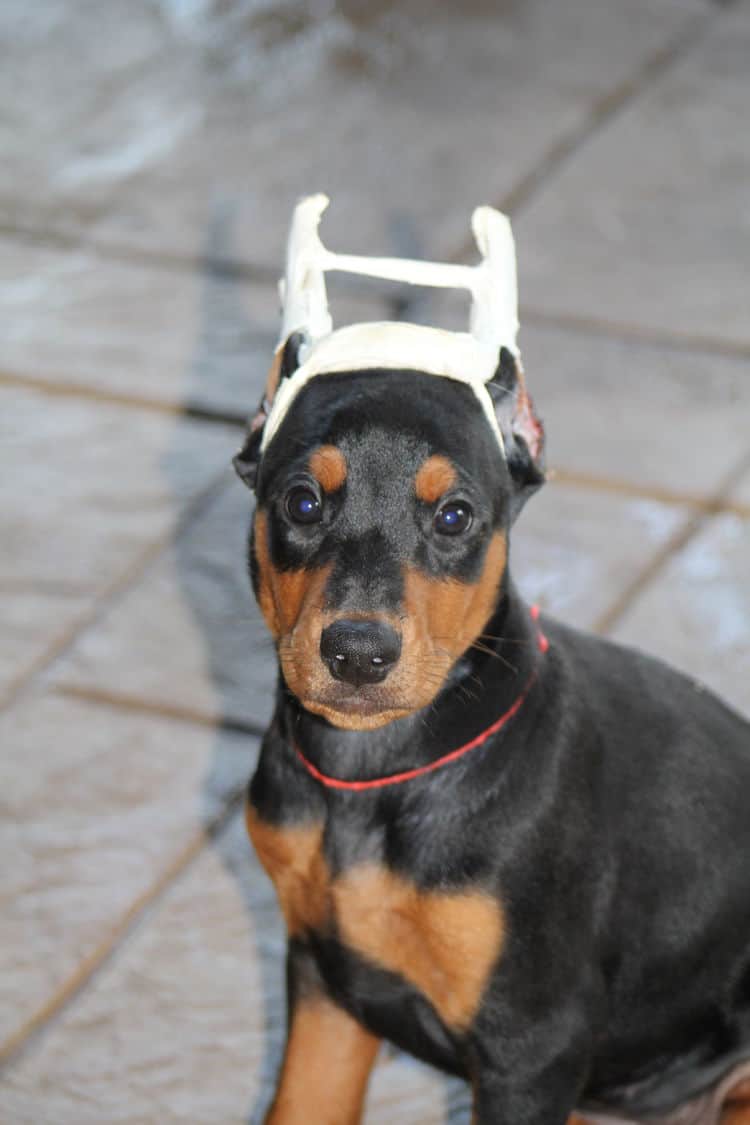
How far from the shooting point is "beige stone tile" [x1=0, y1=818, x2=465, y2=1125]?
3494mm

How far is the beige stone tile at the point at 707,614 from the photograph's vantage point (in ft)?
14.9

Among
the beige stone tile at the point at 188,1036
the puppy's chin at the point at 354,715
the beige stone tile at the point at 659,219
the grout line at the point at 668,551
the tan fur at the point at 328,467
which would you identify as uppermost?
the tan fur at the point at 328,467

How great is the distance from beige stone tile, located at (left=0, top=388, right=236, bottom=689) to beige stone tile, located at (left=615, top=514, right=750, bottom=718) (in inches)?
56.0

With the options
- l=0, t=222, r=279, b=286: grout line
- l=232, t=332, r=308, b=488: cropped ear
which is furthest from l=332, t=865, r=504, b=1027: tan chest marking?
l=0, t=222, r=279, b=286: grout line

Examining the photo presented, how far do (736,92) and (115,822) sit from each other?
4845mm

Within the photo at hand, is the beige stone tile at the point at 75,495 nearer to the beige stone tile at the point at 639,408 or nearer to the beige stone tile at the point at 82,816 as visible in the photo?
the beige stone tile at the point at 82,816

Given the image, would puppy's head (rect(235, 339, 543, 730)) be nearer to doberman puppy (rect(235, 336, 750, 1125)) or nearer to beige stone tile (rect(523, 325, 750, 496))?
doberman puppy (rect(235, 336, 750, 1125))

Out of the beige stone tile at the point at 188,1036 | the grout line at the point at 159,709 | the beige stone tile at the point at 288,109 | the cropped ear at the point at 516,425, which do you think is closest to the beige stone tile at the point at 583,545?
the grout line at the point at 159,709

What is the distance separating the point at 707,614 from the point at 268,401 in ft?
6.72

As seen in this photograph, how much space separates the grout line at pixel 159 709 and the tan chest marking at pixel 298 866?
1.38 meters

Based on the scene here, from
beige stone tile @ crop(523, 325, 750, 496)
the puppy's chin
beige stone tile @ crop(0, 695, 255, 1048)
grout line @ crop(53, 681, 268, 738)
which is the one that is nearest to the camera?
the puppy's chin

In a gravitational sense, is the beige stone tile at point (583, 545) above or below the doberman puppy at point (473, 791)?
below

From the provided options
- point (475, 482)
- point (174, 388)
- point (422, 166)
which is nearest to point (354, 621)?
point (475, 482)

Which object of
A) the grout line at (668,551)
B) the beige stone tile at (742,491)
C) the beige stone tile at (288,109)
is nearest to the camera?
the grout line at (668,551)
